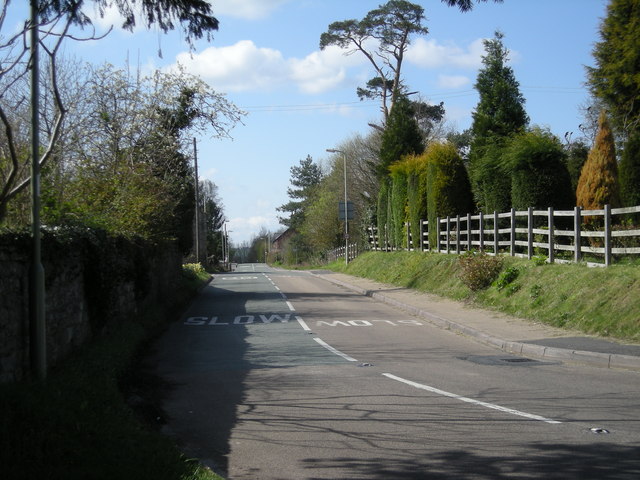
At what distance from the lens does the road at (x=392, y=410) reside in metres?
5.85

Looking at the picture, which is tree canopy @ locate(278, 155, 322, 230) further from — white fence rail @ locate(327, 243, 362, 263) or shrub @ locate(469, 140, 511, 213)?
shrub @ locate(469, 140, 511, 213)

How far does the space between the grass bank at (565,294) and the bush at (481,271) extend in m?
0.26

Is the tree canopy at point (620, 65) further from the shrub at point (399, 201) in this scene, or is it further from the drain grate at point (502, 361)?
the shrub at point (399, 201)

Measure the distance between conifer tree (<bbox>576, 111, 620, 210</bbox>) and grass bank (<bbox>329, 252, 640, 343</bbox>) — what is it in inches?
108

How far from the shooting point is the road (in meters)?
5.85

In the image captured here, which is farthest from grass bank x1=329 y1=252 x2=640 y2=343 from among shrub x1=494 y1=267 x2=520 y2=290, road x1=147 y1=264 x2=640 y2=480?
road x1=147 y1=264 x2=640 y2=480

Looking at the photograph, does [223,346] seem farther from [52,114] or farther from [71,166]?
[52,114]

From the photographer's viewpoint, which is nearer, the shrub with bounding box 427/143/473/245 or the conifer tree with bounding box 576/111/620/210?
the conifer tree with bounding box 576/111/620/210

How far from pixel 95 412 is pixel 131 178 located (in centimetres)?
1193

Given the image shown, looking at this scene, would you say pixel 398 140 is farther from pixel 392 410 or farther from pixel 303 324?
pixel 392 410

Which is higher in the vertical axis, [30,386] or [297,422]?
[30,386]

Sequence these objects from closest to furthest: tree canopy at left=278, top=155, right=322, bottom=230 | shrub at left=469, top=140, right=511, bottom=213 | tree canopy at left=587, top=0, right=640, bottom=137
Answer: tree canopy at left=587, top=0, right=640, bottom=137 < shrub at left=469, top=140, right=511, bottom=213 < tree canopy at left=278, top=155, right=322, bottom=230

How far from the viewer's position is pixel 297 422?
24.5 feet

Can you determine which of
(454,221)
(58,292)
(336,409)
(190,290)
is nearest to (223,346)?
(58,292)
